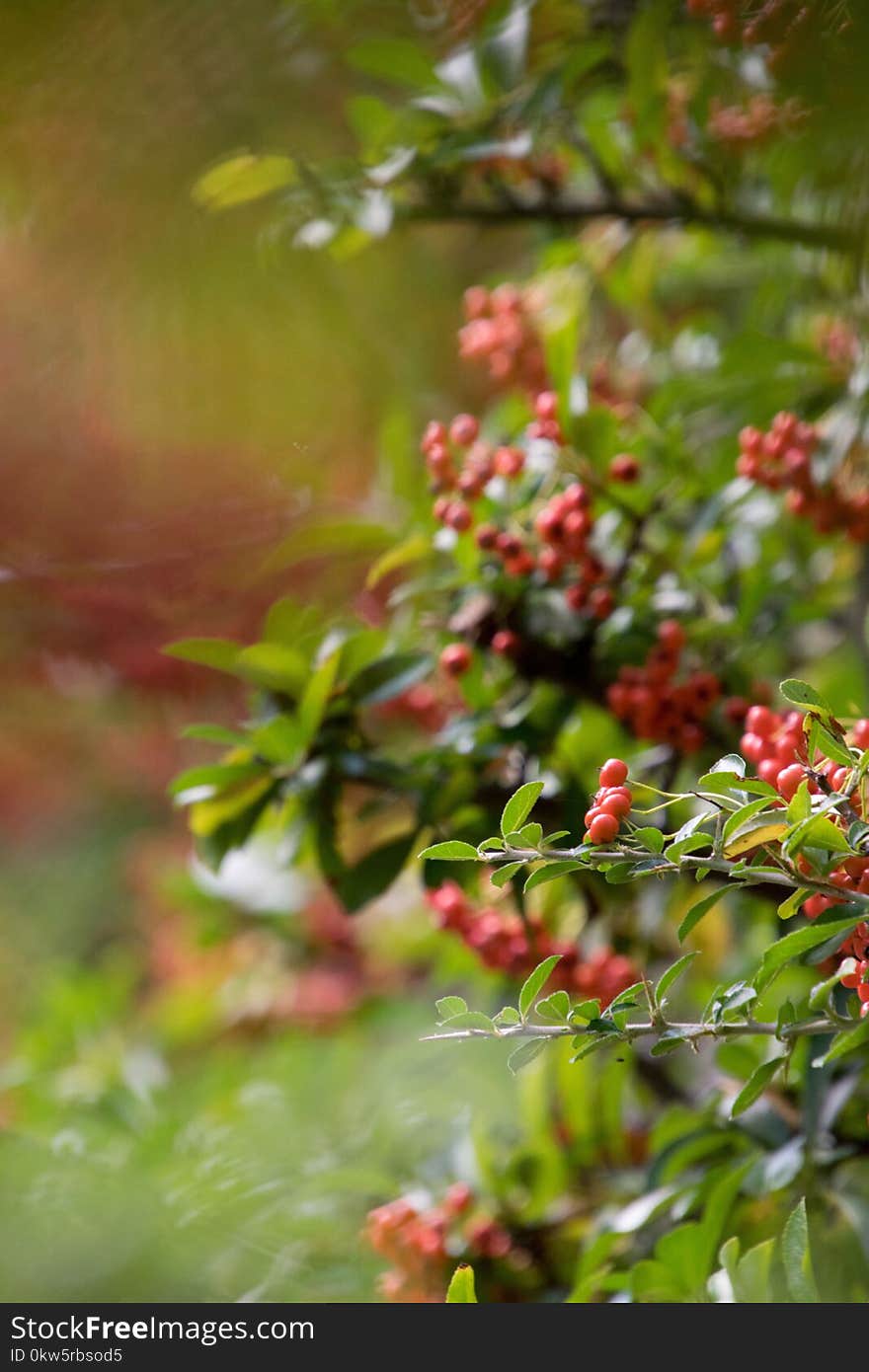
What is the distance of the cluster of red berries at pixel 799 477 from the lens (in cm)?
71

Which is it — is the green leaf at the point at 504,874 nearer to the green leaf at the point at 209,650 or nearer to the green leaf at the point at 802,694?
the green leaf at the point at 802,694

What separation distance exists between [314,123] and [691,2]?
0.95ft

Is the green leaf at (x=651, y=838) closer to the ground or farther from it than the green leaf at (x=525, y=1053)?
farther from it

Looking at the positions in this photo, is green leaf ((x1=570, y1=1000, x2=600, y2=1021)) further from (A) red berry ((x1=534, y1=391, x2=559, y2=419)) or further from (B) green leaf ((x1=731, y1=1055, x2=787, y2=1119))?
(A) red berry ((x1=534, y1=391, x2=559, y2=419))

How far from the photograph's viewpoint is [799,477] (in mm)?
713

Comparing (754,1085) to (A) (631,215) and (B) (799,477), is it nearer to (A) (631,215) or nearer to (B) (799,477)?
(B) (799,477)

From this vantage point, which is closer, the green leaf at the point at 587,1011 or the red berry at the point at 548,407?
the green leaf at the point at 587,1011

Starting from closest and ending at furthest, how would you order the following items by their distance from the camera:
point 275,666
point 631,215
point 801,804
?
1. point 801,804
2. point 275,666
3. point 631,215

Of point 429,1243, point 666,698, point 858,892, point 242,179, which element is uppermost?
point 242,179

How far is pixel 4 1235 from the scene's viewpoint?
83 cm

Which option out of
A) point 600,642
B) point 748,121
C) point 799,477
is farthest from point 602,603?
point 748,121

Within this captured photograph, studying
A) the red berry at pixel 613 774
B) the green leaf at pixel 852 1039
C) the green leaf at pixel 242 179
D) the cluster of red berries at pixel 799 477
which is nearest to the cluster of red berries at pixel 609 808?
the red berry at pixel 613 774

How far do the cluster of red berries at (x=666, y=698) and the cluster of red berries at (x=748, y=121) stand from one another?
324mm

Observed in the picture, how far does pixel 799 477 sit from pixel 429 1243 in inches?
18.6
